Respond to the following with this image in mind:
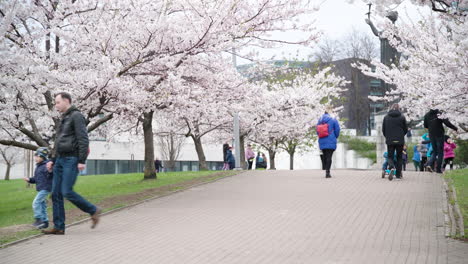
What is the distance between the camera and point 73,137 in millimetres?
8258

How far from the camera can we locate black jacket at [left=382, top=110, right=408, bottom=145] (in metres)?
15.0

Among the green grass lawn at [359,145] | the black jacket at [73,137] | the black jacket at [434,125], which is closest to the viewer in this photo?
the black jacket at [73,137]

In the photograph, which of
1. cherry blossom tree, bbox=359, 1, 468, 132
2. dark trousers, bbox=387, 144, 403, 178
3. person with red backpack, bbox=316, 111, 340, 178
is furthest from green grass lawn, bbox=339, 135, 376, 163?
dark trousers, bbox=387, 144, 403, 178

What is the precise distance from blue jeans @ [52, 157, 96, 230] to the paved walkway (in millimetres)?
340

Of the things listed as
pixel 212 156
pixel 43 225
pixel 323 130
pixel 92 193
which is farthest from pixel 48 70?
pixel 212 156

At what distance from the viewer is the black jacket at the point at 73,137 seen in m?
8.15

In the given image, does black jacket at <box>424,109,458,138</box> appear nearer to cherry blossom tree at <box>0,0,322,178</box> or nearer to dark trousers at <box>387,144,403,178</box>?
dark trousers at <box>387,144,403,178</box>

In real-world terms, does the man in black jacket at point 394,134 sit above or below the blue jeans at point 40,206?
above

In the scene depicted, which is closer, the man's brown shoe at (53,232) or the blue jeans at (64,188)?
the blue jeans at (64,188)

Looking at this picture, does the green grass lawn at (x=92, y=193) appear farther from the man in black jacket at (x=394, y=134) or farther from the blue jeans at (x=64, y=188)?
the man in black jacket at (x=394, y=134)

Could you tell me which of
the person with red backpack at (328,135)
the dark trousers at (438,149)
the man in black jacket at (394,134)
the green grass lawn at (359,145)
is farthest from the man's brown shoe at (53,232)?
the green grass lawn at (359,145)

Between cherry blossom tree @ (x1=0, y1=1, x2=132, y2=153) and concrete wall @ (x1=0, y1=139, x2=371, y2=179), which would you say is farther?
concrete wall @ (x1=0, y1=139, x2=371, y2=179)

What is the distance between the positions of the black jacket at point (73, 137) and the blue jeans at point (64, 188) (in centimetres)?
11

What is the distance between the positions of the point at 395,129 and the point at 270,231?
7620 millimetres
